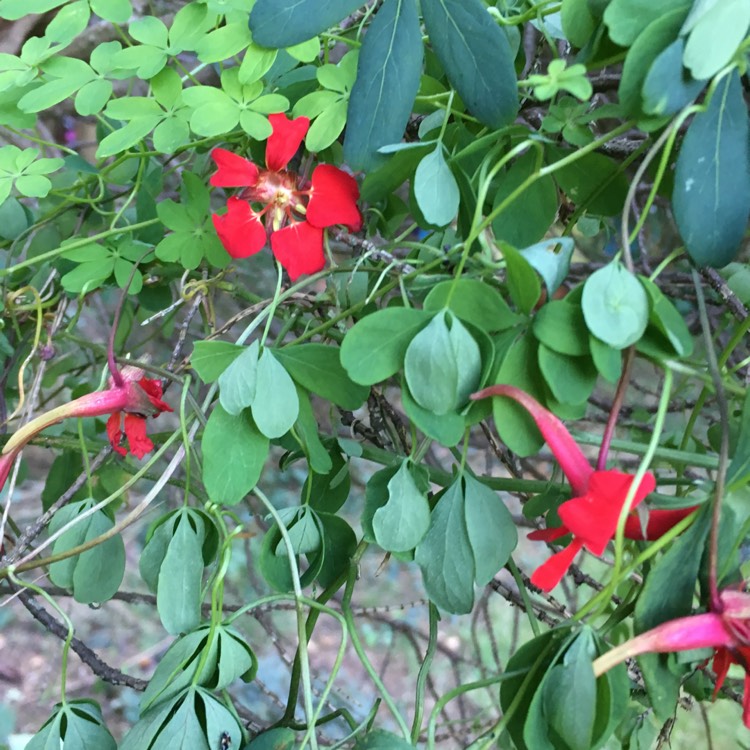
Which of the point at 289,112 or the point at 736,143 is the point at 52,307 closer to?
the point at 289,112

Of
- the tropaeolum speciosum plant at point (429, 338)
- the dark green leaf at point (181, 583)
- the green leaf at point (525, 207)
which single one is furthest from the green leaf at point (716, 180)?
the dark green leaf at point (181, 583)

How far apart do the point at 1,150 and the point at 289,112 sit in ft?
0.77

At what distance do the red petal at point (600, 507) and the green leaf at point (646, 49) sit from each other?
17cm

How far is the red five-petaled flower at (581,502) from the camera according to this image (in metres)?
0.30

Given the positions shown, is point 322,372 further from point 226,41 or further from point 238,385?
point 226,41

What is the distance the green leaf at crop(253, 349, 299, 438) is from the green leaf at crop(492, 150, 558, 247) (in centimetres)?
16

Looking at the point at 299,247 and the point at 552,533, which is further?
the point at 299,247

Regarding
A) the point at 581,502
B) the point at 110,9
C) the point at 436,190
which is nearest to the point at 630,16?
the point at 436,190

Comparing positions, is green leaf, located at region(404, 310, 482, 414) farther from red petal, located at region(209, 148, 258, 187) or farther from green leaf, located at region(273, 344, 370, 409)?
red petal, located at region(209, 148, 258, 187)

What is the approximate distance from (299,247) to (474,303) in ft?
0.51

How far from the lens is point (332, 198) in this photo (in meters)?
0.45

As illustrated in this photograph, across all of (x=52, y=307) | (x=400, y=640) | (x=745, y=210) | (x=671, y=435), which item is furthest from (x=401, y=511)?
(x=400, y=640)

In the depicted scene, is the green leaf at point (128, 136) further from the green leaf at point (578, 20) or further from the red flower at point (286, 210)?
the green leaf at point (578, 20)

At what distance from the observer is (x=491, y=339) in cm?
35
